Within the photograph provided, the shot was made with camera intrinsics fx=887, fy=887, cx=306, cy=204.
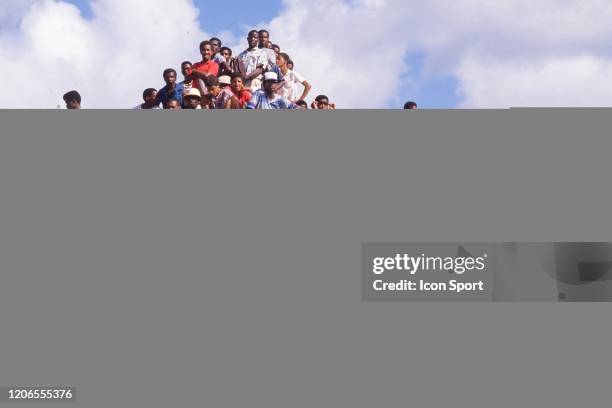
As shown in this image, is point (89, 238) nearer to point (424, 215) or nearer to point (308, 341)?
point (308, 341)

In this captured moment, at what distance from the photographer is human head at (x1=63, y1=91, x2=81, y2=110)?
27.3ft

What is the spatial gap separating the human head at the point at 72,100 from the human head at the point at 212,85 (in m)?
2.41

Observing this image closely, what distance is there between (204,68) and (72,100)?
3.36 meters

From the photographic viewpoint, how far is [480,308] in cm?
760

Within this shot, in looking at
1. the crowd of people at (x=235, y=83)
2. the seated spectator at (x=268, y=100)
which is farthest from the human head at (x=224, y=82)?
the seated spectator at (x=268, y=100)

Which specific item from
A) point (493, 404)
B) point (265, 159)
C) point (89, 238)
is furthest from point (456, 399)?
point (89, 238)

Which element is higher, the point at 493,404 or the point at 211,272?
the point at 211,272

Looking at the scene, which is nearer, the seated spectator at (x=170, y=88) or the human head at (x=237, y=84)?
the seated spectator at (x=170, y=88)

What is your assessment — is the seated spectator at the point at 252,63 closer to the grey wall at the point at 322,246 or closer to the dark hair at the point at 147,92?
the dark hair at the point at 147,92

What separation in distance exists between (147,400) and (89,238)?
1.50 meters

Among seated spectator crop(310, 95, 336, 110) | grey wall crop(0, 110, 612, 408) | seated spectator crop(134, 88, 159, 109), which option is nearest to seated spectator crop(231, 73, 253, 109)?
seated spectator crop(310, 95, 336, 110)

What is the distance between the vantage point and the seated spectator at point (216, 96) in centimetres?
1024

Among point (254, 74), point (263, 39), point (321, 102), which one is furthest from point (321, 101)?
point (263, 39)

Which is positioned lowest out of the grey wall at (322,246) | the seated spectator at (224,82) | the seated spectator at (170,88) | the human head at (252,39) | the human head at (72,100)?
the grey wall at (322,246)
